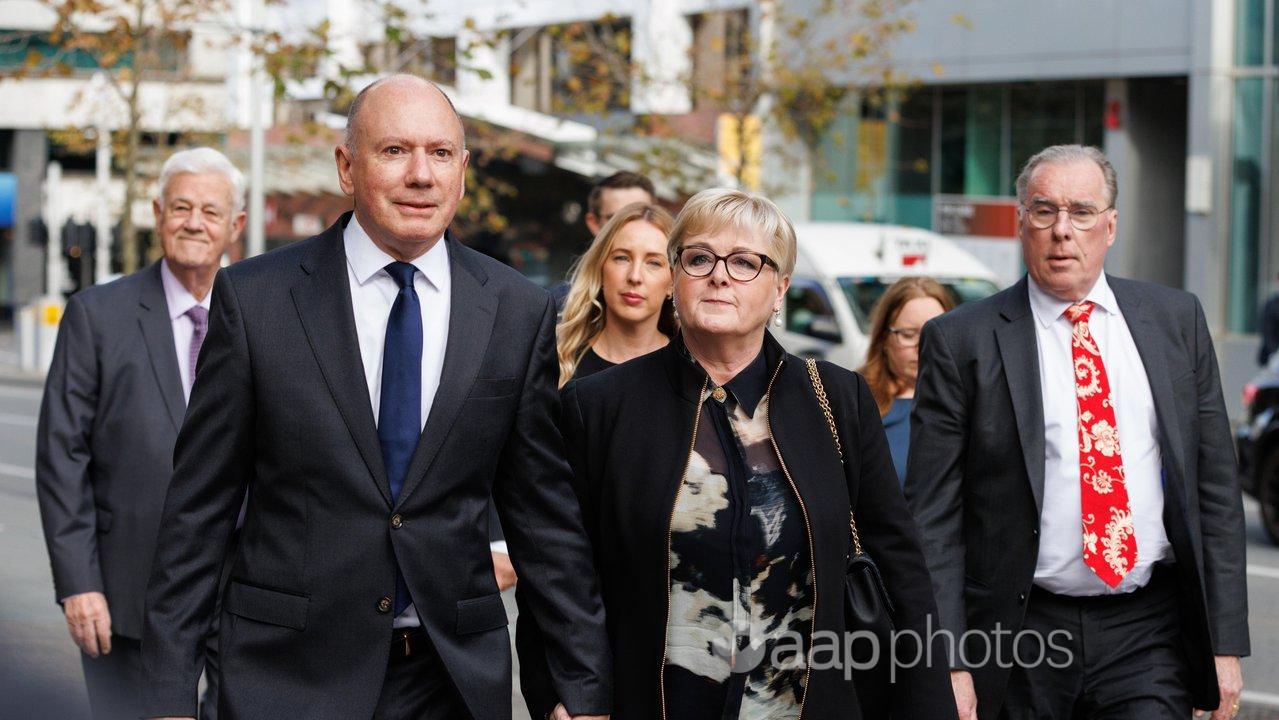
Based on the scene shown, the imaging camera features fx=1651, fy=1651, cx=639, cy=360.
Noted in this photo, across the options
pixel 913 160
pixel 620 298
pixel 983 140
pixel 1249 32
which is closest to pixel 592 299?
pixel 620 298

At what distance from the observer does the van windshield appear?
594 inches

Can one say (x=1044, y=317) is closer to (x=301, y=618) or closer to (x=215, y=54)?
(x=301, y=618)

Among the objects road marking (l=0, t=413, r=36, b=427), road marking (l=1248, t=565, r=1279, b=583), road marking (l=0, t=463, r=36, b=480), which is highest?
road marking (l=0, t=413, r=36, b=427)

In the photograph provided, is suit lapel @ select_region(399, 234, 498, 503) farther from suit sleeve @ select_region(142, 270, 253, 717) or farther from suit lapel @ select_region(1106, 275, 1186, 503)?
suit lapel @ select_region(1106, 275, 1186, 503)

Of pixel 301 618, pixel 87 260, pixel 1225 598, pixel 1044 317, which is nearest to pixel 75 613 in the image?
pixel 301 618

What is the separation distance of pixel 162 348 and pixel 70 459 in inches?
16.7

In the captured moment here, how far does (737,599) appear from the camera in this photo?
11.3ft

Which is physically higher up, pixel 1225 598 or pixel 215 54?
pixel 215 54

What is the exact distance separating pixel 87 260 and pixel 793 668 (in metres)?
28.7

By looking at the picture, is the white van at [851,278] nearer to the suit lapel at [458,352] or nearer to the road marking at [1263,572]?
the road marking at [1263,572]

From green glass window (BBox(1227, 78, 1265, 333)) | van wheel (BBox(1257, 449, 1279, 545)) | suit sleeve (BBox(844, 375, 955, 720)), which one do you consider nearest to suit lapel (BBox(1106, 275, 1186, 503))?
suit sleeve (BBox(844, 375, 955, 720))

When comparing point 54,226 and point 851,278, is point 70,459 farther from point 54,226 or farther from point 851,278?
point 54,226

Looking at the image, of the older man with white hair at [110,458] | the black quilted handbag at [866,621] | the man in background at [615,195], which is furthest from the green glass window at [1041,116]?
the black quilted handbag at [866,621]

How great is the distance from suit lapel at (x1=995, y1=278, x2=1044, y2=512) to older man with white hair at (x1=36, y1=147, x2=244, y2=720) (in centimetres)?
244
